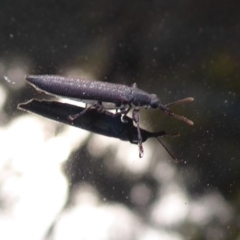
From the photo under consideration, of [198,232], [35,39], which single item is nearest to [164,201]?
[198,232]

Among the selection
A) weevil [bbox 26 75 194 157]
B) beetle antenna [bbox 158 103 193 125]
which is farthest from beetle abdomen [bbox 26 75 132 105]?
beetle antenna [bbox 158 103 193 125]

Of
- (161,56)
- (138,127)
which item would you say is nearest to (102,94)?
(138,127)

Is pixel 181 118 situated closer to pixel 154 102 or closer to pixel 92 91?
pixel 154 102

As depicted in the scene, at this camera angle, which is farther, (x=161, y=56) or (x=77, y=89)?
(x=161, y=56)

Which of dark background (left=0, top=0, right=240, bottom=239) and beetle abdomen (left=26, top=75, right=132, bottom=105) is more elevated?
dark background (left=0, top=0, right=240, bottom=239)

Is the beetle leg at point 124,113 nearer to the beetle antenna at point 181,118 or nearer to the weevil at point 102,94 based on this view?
the weevil at point 102,94

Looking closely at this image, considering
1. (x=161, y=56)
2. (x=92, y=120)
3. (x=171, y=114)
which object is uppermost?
(x=161, y=56)

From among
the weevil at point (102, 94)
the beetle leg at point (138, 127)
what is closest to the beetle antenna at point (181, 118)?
the weevil at point (102, 94)

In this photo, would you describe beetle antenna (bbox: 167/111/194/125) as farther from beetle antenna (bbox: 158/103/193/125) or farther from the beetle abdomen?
the beetle abdomen
